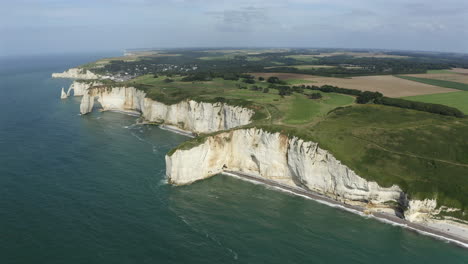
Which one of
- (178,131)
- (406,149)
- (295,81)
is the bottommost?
(178,131)

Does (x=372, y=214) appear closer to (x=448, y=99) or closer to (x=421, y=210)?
(x=421, y=210)

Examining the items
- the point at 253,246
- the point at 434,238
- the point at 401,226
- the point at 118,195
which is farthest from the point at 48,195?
the point at 434,238

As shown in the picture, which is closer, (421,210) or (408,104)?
(421,210)

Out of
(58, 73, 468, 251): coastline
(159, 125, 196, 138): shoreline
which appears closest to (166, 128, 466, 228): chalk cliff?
(58, 73, 468, 251): coastline

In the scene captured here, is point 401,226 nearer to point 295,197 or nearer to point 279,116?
point 295,197

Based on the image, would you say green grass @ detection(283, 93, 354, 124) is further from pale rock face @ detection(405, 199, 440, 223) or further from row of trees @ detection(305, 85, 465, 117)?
pale rock face @ detection(405, 199, 440, 223)

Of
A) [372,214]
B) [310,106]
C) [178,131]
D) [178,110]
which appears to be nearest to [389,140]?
[372,214]
